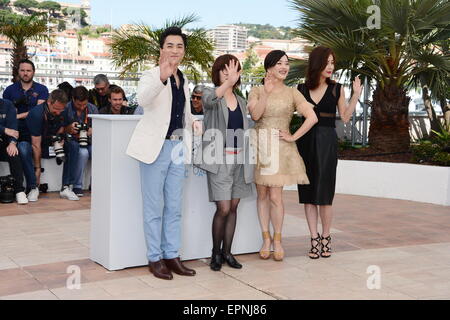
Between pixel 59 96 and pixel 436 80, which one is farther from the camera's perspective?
pixel 436 80

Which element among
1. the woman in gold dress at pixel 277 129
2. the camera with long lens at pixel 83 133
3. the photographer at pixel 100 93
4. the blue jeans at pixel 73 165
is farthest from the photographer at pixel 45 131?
the woman in gold dress at pixel 277 129

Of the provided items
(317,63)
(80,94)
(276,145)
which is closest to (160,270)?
(276,145)

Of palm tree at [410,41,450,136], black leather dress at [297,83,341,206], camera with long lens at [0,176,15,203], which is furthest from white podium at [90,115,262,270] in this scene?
palm tree at [410,41,450,136]

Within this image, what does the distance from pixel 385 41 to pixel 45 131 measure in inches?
189

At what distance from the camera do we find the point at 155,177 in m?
4.57

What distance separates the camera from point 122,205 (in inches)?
189

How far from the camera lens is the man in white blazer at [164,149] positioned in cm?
441

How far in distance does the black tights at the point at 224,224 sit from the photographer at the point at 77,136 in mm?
3738

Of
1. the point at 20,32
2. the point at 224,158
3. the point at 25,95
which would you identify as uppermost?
the point at 20,32

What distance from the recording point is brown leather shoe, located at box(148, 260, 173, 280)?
15.2ft

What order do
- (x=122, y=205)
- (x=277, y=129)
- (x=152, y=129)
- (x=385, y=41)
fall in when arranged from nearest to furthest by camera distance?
(x=152, y=129)
(x=122, y=205)
(x=277, y=129)
(x=385, y=41)

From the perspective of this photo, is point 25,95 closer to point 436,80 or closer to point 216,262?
point 216,262

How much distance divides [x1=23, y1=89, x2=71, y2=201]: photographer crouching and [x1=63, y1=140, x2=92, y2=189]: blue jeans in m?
0.07

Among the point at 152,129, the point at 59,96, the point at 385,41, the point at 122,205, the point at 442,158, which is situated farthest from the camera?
the point at 385,41
